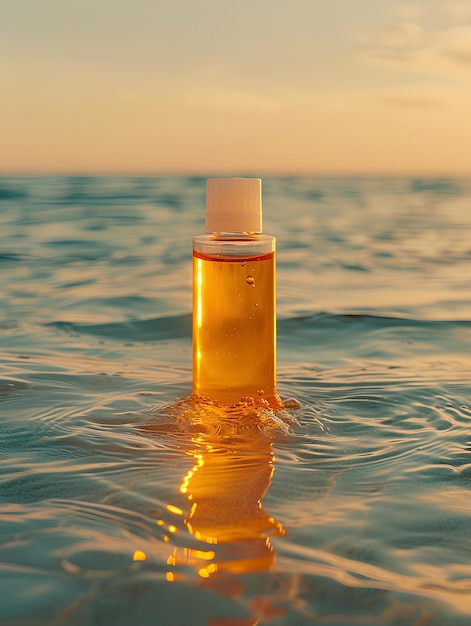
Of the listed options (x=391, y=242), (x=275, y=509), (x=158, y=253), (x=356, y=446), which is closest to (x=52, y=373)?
(x=356, y=446)

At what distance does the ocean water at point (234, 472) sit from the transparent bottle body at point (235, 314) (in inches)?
3.5

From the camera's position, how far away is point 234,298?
2.15 m

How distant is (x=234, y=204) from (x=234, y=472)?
714 millimetres

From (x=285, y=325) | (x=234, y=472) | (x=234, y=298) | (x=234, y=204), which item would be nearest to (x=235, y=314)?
(x=234, y=298)

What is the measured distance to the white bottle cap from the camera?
82.7 inches

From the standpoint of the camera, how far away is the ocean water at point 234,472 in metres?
1.21

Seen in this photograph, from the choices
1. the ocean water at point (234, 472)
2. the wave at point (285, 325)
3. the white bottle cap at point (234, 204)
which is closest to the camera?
the ocean water at point (234, 472)

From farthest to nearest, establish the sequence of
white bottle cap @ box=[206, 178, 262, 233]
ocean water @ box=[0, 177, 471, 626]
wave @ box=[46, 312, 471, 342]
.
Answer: wave @ box=[46, 312, 471, 342] < white bottle cap @ box=[206, 178, 262, 233] < ocean water @ box=[0, 177, 471, 626]

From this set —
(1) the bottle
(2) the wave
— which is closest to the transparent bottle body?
(1) the bottle

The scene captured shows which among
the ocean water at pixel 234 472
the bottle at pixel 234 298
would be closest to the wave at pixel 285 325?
the ocean water at pixel 234 472

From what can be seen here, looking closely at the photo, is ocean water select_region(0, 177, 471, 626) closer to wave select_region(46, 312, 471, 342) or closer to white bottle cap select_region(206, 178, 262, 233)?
wave select_region(46, 312, 471, 342)

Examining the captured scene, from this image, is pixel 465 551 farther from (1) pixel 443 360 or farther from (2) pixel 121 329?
(2) pixel 121 329

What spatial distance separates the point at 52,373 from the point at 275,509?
133 cm

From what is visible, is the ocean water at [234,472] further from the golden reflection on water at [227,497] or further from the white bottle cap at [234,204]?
the white bottle cap at [234,204]
